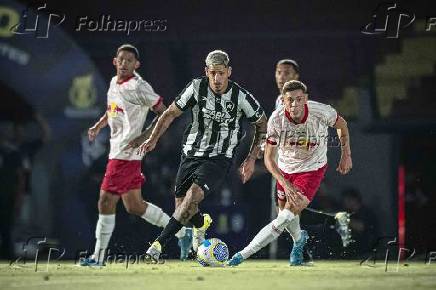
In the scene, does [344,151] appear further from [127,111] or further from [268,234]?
[127,111]

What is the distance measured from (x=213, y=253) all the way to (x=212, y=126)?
1138mm

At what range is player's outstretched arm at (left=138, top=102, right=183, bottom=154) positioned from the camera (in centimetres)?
898

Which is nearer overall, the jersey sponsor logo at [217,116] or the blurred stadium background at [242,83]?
the jersey sponsor logo at [217,116]

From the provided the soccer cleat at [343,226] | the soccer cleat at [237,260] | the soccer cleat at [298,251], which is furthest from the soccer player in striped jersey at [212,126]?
the soccer cleat at [343,226]

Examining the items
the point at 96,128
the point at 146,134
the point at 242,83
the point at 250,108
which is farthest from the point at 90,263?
the point at 242,83

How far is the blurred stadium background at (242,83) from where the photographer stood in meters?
10.8

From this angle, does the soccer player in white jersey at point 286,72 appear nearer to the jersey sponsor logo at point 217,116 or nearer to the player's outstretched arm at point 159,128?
the jersey sponsor logo at point 217,116

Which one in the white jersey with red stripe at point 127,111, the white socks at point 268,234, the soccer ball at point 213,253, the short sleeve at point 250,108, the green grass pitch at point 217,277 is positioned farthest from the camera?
the white jersey with red stripe at point 127,111

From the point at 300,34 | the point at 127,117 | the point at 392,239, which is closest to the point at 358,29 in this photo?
the point at 300,34

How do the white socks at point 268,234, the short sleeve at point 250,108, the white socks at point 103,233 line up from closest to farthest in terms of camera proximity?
the white socks at point 268,234, the short sleeve at point 250,108, the white socks at point 103,233

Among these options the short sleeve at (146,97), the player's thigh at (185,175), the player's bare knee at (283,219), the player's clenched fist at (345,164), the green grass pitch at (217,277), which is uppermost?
the short sleeve at (146,97)

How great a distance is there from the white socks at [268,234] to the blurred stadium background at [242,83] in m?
1.78

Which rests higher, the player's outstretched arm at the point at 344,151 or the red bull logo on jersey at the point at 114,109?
the red bull logo on jersey at the point at 114,109

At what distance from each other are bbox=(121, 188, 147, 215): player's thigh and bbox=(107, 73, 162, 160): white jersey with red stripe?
0.34m
